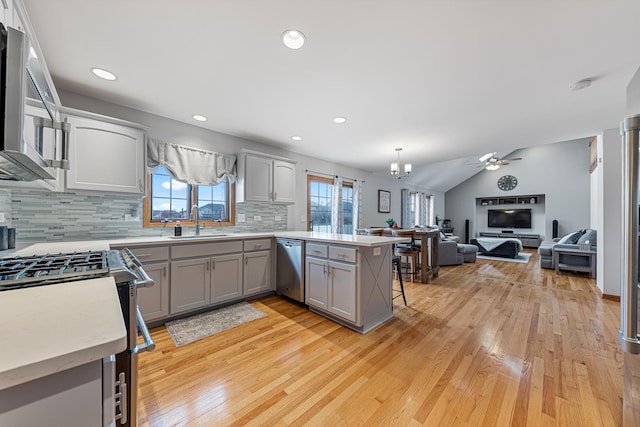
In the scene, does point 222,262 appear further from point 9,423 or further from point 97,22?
point 9,423

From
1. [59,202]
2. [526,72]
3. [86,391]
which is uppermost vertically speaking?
[526,72]

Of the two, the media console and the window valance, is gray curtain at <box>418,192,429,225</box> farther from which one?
the window valance

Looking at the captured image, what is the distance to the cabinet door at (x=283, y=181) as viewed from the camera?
3.82 metres

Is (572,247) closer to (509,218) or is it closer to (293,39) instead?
(509,218)

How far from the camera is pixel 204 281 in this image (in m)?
2.73

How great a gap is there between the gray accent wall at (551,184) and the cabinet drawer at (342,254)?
9.72 meters

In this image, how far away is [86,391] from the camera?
1.63ft

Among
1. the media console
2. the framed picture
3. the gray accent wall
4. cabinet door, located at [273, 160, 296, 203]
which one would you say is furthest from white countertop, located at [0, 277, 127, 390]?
the media console

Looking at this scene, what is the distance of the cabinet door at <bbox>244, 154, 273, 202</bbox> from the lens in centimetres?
350

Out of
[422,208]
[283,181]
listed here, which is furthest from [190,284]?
[422,208]

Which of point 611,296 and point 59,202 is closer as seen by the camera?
point 59,202

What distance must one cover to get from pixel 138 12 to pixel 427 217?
978 centimetres

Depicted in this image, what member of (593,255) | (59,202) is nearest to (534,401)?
(59,202)

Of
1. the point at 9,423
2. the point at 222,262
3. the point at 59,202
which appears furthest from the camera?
the point at 222,262
